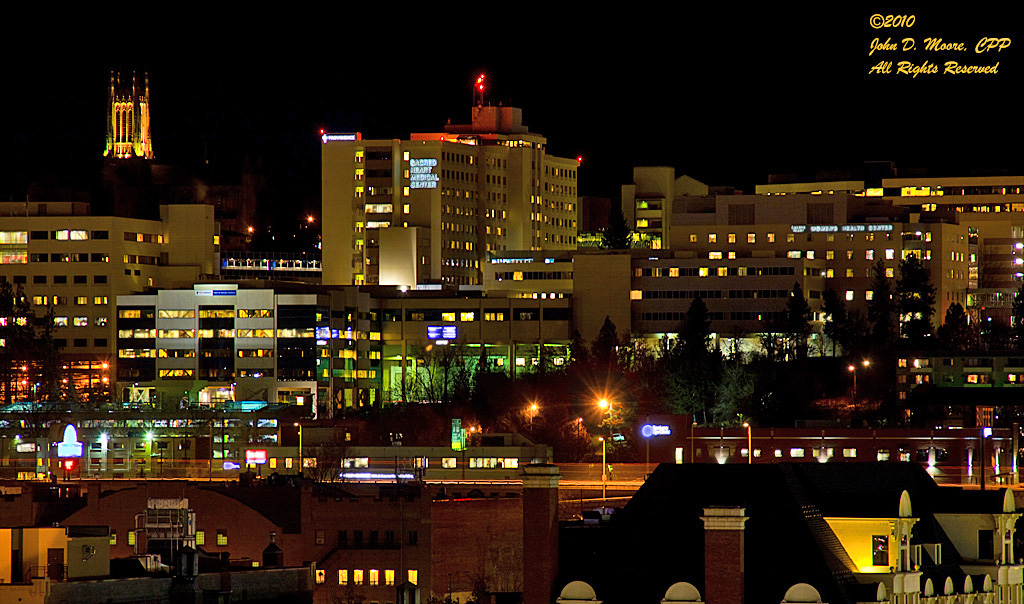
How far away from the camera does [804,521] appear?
45.8 metres

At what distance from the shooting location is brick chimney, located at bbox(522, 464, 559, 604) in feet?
144

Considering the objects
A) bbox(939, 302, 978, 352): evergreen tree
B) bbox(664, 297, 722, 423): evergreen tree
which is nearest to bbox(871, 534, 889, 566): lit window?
bbox(664, 297, 722, 423): evergreen tree

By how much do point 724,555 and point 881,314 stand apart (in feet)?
468

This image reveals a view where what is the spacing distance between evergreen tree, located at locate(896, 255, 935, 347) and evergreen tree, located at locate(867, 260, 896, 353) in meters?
1.30

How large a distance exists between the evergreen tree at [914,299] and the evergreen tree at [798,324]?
8940mm

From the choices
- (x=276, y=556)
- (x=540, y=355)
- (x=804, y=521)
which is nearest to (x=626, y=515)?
(x=804, y=521)

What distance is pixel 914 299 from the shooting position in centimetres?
19025

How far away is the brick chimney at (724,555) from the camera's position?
40594 mm

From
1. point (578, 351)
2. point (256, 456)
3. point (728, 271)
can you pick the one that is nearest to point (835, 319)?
point (728, 271)

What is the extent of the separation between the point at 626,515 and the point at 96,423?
373ft

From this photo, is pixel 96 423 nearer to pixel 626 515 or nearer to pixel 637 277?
pixel 637 277

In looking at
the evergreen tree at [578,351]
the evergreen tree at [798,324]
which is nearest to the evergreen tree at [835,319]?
the evergreen tree at [798,324]

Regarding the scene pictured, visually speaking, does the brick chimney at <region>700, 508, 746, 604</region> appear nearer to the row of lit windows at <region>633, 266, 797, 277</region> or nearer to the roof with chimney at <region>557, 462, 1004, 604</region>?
the roof with chimney at <region>557, 462, 1004, 604</region>

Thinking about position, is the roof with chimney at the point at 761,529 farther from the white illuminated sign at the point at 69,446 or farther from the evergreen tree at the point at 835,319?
the evergreen tree at the point at 835,319
